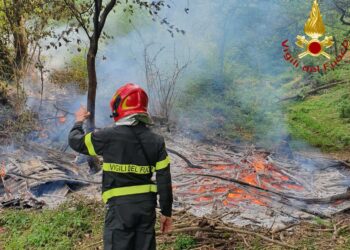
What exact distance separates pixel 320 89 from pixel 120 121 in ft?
34.1

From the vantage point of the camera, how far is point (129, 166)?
380 cm

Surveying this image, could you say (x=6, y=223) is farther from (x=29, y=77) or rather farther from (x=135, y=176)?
(x=29, y=77)

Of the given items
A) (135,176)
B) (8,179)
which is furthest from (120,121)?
(8,179)

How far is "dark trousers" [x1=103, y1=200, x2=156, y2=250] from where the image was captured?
387 cm

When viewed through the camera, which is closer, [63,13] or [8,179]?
[8,179]

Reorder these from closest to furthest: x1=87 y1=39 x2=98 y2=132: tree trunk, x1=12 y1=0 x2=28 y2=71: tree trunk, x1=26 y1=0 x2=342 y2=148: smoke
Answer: x1=87 y1=39 x2=98 y2=132: tree trunk, x1=12 y1=0 x2=28 y2=71: tree trunk, x1=26 y1=0 x2=342 y2=148: smoke

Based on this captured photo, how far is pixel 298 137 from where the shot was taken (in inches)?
463

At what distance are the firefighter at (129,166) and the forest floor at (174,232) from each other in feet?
4.60

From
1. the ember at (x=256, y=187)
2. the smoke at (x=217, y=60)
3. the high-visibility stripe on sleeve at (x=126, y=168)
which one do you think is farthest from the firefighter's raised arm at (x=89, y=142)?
the smoke at (x=217, y=60)

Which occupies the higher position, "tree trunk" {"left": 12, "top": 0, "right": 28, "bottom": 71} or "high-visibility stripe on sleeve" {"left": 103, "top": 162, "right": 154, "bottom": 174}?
"tree trunk" {"left": 12, "top": 0, "right": 28, "bottom": 71}

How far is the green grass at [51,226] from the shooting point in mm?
5605

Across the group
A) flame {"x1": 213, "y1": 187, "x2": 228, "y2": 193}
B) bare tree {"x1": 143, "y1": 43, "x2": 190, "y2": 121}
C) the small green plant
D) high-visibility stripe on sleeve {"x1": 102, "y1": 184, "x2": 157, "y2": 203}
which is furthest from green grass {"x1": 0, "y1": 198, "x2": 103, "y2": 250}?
the small green plant

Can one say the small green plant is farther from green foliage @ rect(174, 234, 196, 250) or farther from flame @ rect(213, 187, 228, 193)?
green foliage @ rect(174, 234, 196, 250)

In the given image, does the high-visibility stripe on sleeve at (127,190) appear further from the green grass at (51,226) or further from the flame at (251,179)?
the flame at (251,179)
